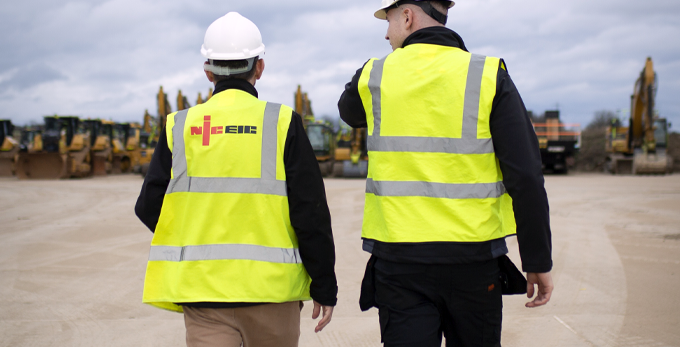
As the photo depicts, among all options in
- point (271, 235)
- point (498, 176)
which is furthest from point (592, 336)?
point (271, 235)

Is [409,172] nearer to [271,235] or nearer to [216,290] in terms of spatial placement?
[271,235]

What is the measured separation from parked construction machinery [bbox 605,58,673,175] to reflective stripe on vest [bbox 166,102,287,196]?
23112mm

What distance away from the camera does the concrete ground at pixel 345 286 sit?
397 centimetres

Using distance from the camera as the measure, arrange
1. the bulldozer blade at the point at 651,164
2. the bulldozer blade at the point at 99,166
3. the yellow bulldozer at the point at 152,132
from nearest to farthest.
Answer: the bulldozer blade at the point at 651,164 → the yellow bulldozer at the point at 152,132 → the bulldozer blade at the point at 99,166

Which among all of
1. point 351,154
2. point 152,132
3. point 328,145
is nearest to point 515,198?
point 351,154

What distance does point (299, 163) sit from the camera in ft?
7.06

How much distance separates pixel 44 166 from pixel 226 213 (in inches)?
950

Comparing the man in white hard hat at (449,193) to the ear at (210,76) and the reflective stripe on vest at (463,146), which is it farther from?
the ear at (210,76)

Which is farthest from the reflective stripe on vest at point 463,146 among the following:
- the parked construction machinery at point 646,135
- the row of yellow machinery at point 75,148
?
the parked construction machinery at point 646,135

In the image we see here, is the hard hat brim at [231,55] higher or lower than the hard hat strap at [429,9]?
lower

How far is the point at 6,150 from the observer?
24875mm

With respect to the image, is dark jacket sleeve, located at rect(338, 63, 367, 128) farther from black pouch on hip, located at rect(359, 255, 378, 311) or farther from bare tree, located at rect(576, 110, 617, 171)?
bare tree, located at rect(576, 110, 617, 171)

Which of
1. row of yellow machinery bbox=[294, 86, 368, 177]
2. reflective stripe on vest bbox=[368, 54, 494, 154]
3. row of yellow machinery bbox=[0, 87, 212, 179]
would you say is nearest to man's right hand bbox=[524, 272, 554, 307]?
reflective stripe on vest bbox=[368, 54, 494, 154]

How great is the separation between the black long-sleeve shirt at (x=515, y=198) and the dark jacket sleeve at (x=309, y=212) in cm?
29
